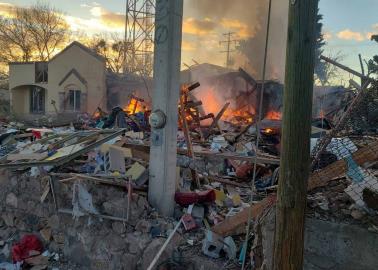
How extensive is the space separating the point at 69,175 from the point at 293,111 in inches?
192

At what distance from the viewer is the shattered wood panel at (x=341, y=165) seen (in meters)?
3.96

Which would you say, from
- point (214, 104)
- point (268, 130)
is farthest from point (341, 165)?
point (214, 104)

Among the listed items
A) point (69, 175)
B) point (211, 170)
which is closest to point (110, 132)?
point (69, 175)

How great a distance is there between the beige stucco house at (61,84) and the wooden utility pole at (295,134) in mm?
23919

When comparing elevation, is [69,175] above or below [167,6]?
below

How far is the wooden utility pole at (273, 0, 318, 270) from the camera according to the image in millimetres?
2309

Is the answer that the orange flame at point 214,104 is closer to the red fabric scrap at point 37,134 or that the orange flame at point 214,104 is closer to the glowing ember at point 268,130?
the glowing ember at point 268,130

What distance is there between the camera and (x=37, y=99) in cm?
3203

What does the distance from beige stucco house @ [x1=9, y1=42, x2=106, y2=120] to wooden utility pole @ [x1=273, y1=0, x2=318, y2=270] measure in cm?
2392

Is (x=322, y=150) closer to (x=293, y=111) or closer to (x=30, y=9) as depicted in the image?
(x=293, y=111)

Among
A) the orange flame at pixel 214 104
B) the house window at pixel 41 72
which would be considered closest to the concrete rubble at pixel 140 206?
the orange flame at pixel 214 104

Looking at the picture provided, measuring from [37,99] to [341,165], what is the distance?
31627mm

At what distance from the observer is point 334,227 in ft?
13.0

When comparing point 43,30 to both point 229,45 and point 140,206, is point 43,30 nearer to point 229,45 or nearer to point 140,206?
point 229,45
